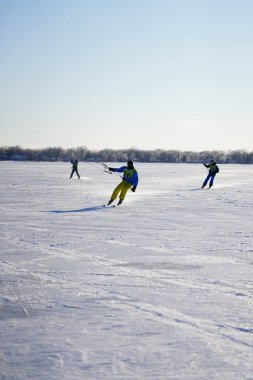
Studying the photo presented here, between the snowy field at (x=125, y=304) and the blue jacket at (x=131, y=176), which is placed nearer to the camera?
the snowy field at (x=125, y=304)

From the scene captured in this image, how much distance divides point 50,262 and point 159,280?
1448 mm

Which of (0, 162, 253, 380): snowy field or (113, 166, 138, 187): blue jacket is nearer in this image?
(0, 162, 253, 380): snowy field

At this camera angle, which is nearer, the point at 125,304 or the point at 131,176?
the point at 125,304

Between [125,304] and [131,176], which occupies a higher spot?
[131,176]

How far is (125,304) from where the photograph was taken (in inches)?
132

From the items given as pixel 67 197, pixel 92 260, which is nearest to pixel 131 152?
pixel 67 197

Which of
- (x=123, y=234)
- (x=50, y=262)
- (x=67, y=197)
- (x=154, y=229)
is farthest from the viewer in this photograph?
(x=67, y=197)

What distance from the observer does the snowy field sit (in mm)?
2332

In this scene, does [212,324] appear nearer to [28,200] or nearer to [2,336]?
[2,336]

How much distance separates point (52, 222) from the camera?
27.7ft

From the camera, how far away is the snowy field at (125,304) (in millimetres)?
2332

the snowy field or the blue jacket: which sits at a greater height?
the blue jacket

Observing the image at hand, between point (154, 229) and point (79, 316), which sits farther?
point (154, 229)

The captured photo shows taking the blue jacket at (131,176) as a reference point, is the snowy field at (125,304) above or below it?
below
